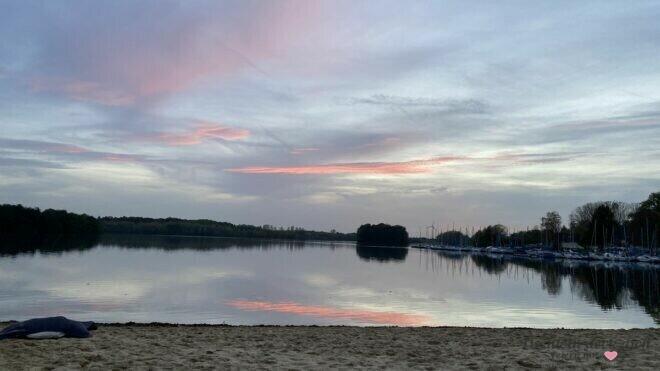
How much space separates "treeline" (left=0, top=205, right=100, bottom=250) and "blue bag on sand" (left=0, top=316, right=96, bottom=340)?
10291 centimetres

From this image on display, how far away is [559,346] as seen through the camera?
1566cm

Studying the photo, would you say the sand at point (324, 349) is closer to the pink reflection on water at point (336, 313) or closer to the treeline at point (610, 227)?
the pink reflection on water at point (336, 313)

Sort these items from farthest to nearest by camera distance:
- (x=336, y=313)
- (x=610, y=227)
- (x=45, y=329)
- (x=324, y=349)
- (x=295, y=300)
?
(x=610, y=227) < (x=295, y=300) < (x=336, y=313) < (x=324, y=349) < (x=45, y=329)

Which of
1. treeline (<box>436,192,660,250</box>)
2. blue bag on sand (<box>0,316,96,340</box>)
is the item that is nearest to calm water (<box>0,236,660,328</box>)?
blue bag on sand (<box>0,316,96,340</box>)

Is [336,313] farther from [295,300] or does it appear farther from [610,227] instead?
[610,227]

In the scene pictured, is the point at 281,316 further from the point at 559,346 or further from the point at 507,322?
the point at 559,346

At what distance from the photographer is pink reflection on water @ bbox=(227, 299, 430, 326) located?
25422mm

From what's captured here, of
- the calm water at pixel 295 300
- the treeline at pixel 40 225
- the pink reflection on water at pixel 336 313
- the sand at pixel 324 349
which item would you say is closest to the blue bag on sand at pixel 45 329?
the sand at pixel 324 349

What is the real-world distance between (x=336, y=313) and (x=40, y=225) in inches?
4803

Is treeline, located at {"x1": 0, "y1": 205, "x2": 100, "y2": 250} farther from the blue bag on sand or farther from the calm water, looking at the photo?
the blue bag on sand

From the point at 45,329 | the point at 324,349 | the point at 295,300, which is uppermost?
the point at 45,329

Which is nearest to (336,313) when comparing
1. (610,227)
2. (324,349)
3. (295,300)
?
(295,300)

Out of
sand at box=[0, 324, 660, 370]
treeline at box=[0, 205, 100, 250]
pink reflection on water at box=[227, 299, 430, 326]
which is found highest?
treeline at box=[0, 205, 100, 250]

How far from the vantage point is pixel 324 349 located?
568 inches
